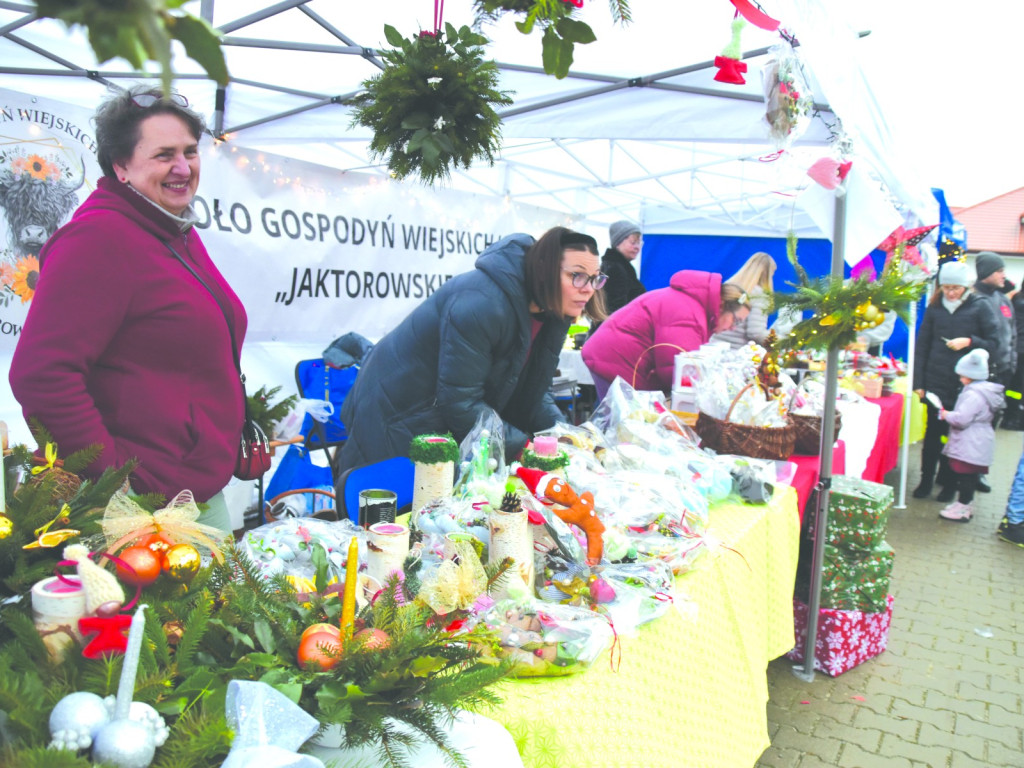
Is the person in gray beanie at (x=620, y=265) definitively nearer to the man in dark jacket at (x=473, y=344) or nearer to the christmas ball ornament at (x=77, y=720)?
the man in dark jacket at (x=473, y=344)

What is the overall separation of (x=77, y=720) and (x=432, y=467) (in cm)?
110

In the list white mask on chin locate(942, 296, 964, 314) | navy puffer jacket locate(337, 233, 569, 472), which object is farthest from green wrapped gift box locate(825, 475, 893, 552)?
white mask on chin locate(942, 296, 964, 314)

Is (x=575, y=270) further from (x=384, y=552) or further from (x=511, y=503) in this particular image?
(x=384, y=552)

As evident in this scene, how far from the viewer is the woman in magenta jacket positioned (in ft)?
4.96

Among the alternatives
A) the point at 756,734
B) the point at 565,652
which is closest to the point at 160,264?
the point at 565,652

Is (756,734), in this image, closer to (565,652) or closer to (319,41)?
(565,652)

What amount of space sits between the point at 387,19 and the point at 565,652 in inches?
129

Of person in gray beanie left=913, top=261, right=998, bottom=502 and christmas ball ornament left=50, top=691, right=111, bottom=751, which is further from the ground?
person in gray beanie left=913, top=261, right=998, bottom=502

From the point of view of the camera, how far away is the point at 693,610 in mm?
1719

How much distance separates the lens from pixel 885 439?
5.51 m

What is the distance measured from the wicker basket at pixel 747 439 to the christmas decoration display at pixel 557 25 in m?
2.40

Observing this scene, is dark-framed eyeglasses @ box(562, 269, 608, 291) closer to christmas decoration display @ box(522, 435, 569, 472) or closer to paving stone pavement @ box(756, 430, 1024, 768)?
christmas decoration display @ box(522, 435, 569, 472)

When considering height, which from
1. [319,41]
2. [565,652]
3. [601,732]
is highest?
[319,41]

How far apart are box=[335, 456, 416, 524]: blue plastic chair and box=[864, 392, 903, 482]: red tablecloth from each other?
3665mm
